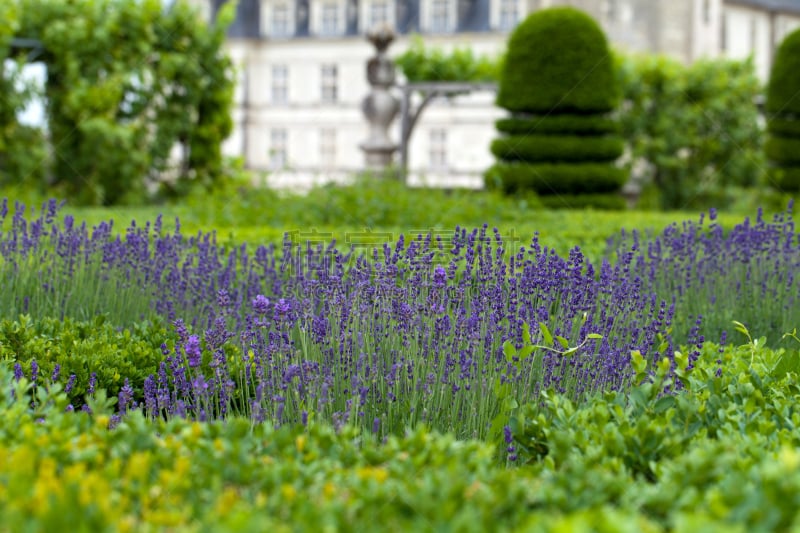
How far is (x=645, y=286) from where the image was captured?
5199 millimetres

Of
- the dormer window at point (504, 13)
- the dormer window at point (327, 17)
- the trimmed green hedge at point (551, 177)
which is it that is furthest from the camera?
the dormer window at point (327, 17)

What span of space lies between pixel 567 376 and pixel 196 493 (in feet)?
6.23

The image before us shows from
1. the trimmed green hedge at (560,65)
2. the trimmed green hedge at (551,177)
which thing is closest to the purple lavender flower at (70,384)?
the trimmed green hedge at (551,177)

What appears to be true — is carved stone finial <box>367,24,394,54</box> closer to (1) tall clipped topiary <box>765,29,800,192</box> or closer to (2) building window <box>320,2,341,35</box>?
(1) tall clipped topiary <box>765,29,800,192</box>

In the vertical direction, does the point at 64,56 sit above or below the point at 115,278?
above

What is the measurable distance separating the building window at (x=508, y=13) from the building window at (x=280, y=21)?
8127 millimetres

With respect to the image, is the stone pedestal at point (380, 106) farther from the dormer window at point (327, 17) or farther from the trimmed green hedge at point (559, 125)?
the dormer window at point (327, 17)

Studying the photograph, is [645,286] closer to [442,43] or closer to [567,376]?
[567,376]

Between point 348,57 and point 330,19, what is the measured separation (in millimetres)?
1732

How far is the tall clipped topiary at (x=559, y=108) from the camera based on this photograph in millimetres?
12586

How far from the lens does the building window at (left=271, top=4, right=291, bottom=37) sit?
120 ft

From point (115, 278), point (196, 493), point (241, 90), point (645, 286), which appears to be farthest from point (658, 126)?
point (241, 90)

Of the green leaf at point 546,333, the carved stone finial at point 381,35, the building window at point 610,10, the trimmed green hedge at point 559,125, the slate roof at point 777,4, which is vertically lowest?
the green leaf at point 546,333

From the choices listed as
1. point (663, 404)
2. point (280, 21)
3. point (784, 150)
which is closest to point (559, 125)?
point (784, 150)
